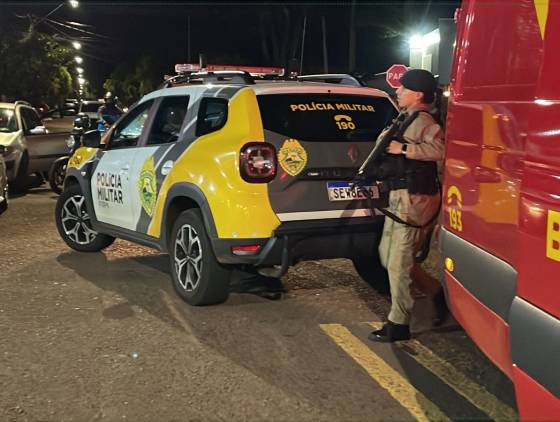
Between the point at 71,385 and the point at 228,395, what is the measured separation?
917 mm

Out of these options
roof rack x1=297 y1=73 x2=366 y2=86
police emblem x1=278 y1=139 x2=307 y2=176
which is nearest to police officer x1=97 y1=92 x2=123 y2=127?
roof rack x1=297 y1=73 x2=366 y2=86

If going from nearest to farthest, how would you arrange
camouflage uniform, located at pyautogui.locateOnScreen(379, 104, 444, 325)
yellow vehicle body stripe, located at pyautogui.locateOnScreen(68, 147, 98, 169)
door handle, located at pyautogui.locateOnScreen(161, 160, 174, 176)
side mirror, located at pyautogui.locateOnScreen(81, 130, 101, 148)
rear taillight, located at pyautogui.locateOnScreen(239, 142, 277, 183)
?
camouflage uniform, located at pyautogui.locateOnScreen(379, 104, 444, 325)
rear taillight, located at pyautogui.locateOnScreen(239, 142, 277, 183)
door handle, located at pyautogui.locateOnScreen(161, 160, 174, 176)
side mirror, located at pyautogui.locateOnScreen(81, 130, 101, 148)
yellow vehicle body stripe, located at pyautogui.locateOnScreen(68, 147, 98, 169)

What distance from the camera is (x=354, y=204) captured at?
16.1ft

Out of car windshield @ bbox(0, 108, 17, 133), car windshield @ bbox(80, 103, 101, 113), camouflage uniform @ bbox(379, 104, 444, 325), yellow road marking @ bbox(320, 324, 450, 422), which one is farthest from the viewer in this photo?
car windshield @ bbox(80, 103, 101, 113)

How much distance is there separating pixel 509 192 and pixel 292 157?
2.21 meters

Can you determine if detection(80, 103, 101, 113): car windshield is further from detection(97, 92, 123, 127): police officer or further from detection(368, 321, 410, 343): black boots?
detection(368, 321, 410, 343): black boots

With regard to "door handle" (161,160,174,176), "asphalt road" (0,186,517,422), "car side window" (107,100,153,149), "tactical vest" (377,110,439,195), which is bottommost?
"asphalt road" (0,186,517,422)

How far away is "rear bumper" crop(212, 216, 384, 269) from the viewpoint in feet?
15.2

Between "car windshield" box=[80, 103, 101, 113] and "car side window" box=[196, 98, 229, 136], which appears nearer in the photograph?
"car side window" box=[196, 98, 229, 136]

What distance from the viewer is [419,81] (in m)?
4.14

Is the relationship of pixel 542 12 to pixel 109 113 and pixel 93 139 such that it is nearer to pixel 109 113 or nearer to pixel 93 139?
pixel 93 139

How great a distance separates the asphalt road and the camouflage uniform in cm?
38

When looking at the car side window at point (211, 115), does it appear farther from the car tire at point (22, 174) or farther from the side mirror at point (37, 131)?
the side mirror at point (37, 131)

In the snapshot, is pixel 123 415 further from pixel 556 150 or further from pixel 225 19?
pixel 225 19
